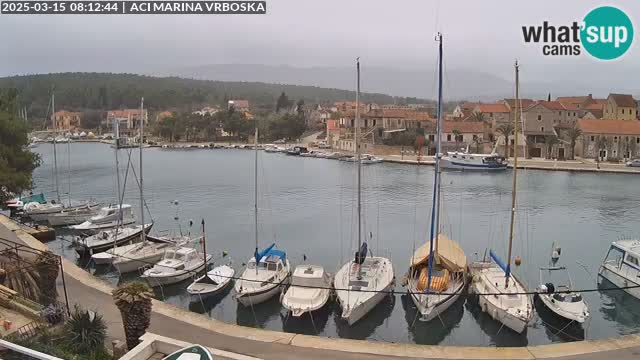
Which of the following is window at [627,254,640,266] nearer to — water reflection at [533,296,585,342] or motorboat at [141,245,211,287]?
water reflection at [533,296,585,342]

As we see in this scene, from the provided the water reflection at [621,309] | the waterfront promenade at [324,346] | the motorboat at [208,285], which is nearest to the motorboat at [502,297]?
the waterfront promenade at [324,346]

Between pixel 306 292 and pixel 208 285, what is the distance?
4223mm

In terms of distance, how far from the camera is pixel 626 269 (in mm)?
24047

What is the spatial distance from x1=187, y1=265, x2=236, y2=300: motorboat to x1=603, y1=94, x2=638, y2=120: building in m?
93.2

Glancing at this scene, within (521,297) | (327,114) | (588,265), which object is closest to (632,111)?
(327,114)

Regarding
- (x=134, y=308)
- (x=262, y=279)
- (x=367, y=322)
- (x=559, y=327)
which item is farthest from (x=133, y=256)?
(x=559, y=327)

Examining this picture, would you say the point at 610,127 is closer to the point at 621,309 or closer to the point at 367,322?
the point at 621,309

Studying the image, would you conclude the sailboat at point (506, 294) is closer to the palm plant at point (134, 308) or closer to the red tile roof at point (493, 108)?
the palm plant at point (134, 308)

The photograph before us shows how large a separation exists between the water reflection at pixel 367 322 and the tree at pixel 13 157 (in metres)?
18.8

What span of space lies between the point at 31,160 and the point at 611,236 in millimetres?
35239

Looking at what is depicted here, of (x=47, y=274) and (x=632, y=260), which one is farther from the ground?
(x=47, y=274)

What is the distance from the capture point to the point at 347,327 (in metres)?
18.8

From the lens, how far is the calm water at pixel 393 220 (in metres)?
19.6

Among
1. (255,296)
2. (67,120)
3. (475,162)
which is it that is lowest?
(255,296)
